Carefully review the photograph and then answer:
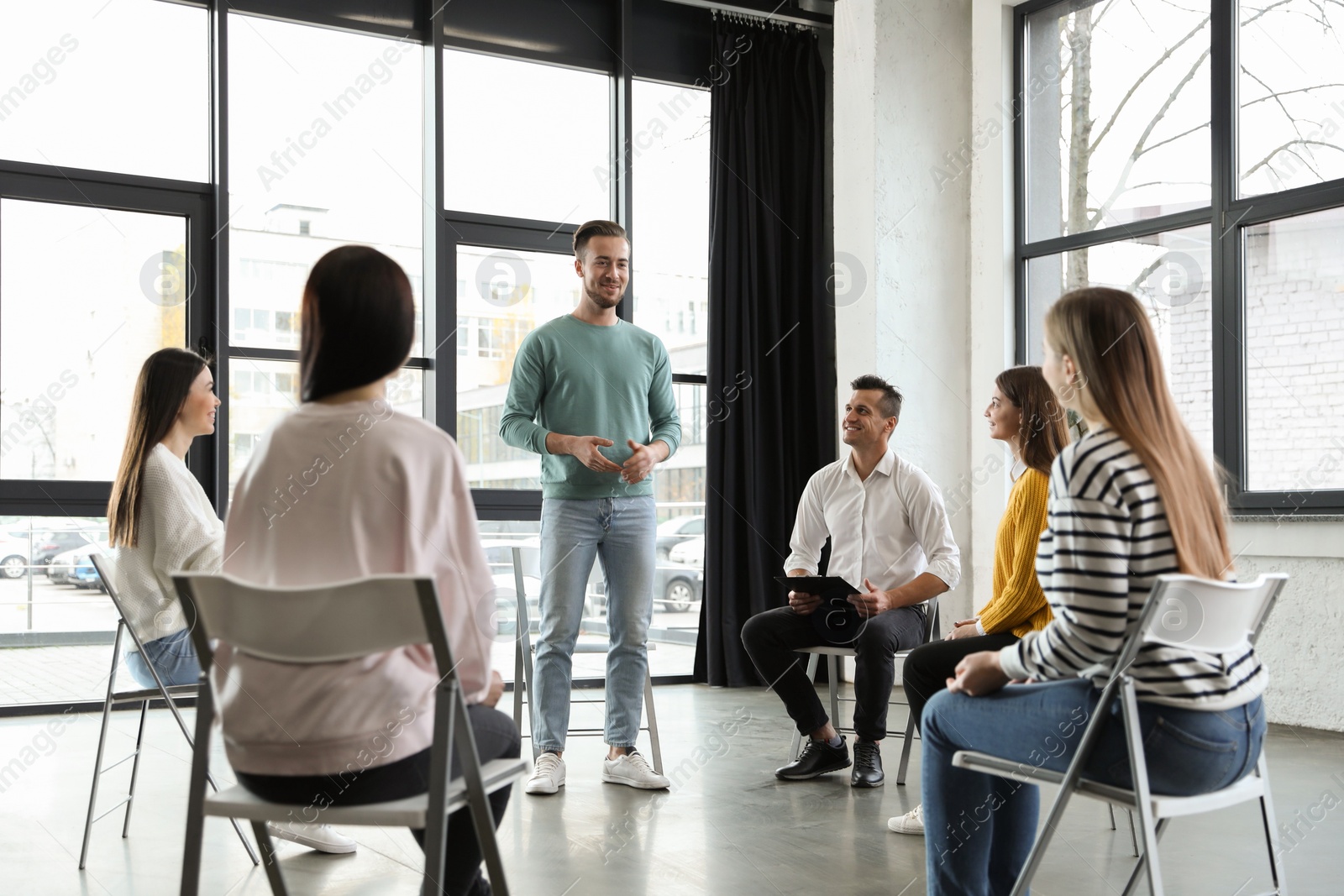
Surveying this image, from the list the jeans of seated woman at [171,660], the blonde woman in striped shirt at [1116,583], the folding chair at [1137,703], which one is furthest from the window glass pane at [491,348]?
the folding chair at [1137,703]

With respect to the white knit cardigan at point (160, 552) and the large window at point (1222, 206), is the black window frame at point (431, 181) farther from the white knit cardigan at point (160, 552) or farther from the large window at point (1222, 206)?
the white knit cardigan at point (160, 552)

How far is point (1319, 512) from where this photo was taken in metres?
4.06

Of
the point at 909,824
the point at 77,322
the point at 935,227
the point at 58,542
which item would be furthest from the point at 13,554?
the point at 935,227

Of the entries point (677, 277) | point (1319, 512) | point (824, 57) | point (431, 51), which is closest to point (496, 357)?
point (677, 277)

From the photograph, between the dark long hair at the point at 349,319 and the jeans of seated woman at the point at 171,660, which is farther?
the jeans of seated woman at the point at 171,660

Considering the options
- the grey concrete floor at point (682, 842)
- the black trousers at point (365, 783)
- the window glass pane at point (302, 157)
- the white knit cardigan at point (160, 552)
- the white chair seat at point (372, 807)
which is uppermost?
the window glass pane at point (302, 157)

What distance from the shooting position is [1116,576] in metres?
1.55

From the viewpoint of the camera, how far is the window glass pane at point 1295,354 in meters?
4.10

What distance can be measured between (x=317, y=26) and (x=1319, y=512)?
4.40m

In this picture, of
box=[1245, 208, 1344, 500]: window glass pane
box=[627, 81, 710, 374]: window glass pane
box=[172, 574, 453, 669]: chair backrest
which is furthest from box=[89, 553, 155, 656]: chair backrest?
box=[1245, 208, 1344, 500]: window glass pane

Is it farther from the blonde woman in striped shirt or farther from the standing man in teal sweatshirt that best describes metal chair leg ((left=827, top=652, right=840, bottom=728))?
the blonde woman in striped shirt

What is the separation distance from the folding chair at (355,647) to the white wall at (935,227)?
3.88m

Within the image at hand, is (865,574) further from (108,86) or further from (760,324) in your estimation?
(108,86)

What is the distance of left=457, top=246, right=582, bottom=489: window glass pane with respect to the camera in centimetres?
512
